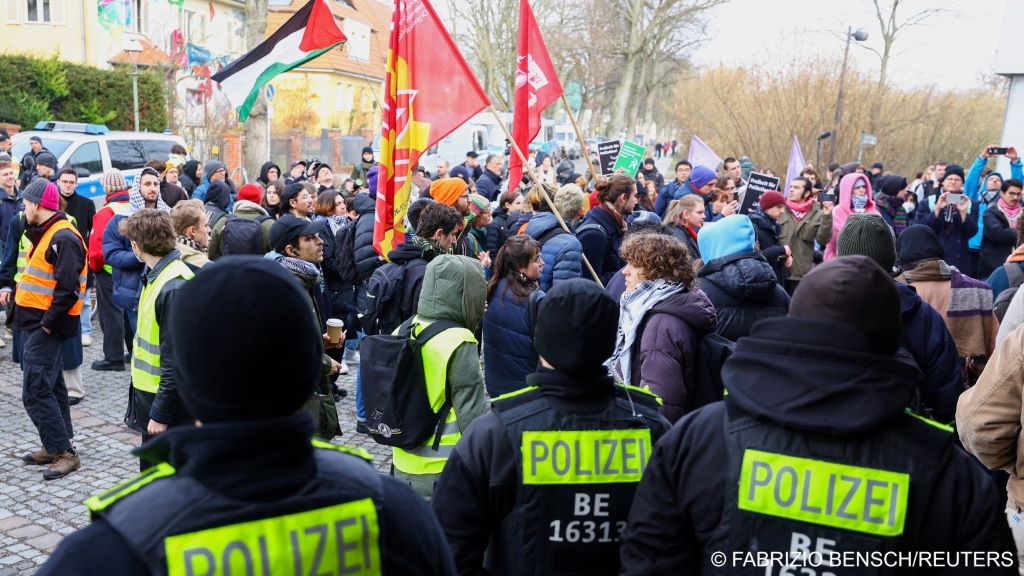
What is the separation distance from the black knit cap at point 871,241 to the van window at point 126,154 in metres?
14.8

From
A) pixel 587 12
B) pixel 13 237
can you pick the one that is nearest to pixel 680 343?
pixel 13 237

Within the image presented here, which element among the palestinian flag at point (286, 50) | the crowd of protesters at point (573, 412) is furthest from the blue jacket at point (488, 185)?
the crowd of protesters at point (573, 412)

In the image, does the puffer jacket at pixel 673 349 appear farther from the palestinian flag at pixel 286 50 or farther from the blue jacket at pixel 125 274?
the palestinian flag at pixel 286 50

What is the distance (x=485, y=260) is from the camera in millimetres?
8156

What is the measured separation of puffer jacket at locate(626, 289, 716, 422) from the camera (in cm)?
416

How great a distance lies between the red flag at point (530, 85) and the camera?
8.02m

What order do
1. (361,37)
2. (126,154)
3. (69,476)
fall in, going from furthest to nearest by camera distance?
(361,37) → (126,154) → (69,476)

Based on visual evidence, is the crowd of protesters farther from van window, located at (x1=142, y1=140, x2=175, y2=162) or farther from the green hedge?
the green hedge

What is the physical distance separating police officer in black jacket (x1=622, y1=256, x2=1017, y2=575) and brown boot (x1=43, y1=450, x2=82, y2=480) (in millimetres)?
5357

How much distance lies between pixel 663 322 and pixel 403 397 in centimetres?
124

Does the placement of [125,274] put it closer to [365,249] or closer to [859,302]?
[365,249]

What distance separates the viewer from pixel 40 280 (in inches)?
255

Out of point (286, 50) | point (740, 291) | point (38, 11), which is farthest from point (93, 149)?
point (38, 11)

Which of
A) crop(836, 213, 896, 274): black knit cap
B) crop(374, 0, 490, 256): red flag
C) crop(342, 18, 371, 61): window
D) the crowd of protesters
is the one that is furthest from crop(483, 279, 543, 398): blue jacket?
crop(342, 18, 371, 61): window
